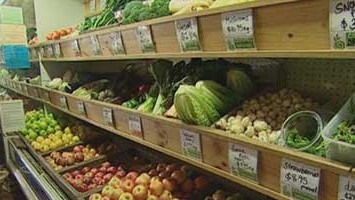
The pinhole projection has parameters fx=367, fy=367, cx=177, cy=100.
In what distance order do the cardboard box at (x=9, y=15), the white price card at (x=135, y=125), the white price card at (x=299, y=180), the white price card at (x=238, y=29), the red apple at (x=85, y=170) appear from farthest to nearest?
the cardboard box at (x=9, y=15)
the red apple at (x=85, y=170)
the white price card at (x=135, y=125)
the white price card at (x=238, y=29)
the white price card at (x=299, y=180)

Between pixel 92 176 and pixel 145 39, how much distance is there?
1.25 meters

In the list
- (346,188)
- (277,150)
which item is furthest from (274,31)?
(346,188)

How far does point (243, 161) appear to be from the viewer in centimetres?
104

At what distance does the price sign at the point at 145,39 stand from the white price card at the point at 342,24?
0.81 meters

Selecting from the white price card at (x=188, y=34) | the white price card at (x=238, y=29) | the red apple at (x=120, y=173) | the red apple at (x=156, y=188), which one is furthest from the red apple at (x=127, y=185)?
the white price card at (x=238, y=29)

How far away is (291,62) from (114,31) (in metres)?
0.83

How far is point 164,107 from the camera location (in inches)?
63.3

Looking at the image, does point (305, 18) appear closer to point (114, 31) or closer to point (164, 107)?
point (164, 107)

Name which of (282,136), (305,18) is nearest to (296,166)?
(282,136)

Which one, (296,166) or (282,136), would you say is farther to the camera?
(282,136)

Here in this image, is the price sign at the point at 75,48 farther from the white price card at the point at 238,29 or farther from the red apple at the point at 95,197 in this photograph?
the white price card at the point at 238,29

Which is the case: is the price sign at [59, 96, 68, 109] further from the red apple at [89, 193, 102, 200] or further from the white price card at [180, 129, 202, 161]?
the white price card at [180, 129, 202, 161]

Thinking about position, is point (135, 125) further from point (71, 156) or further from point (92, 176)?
point (71, 156)

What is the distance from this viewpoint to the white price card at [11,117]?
382 centimetres
